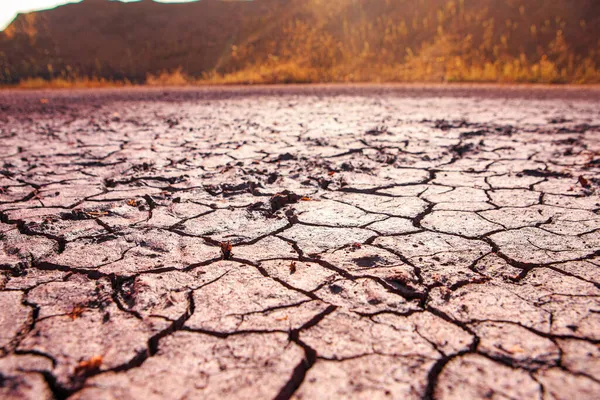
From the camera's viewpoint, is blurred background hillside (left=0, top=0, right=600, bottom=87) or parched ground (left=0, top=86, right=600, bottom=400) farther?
blurred background hillside (left=0, top=0, right=600, bottom=87)

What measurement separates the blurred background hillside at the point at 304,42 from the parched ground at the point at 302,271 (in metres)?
→ 7.47

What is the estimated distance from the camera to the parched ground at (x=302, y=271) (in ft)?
3.21

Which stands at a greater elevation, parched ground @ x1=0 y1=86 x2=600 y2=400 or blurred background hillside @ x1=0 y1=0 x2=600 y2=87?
blurred background hillside @ x1=0 y1=0 x2=600 y2=87

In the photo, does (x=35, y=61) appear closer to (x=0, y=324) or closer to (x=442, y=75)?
(x=442, y=75)

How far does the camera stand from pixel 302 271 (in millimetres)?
1475

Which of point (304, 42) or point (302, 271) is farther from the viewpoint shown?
point (304, 42)

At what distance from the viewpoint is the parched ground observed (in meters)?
0.98

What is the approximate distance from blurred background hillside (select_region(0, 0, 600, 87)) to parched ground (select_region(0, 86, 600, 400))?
7.47 metres

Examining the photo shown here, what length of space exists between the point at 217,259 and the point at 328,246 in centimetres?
45

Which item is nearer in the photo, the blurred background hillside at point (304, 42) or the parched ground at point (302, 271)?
the parched ground at point (302, 271)

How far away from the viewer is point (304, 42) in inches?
552

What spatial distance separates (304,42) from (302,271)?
1375 centimetres

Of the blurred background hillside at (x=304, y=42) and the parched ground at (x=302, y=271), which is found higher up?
the blurred background hillside at (x=304, y=42)

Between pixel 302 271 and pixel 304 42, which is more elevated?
pixel 304 42
